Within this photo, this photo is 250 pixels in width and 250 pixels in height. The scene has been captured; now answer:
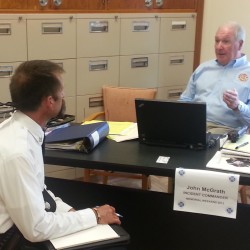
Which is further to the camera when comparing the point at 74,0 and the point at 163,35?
the point at 163,35

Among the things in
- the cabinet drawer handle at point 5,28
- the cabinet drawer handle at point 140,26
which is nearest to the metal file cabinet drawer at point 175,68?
the cabinet drawer handle at point 140,26

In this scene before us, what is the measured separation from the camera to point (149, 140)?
2072 millimetres

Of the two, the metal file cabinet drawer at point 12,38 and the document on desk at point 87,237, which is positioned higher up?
the metal file cabinet drawer at point 12,38

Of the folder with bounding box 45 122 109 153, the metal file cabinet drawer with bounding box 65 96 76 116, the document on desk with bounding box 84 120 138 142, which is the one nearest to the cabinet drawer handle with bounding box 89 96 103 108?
the metal file cabinet drawer with bounding box 65 96 76 116

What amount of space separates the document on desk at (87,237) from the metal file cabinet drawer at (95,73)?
1.88 metres

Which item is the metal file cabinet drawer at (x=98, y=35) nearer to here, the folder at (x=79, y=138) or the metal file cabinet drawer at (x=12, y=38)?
the metal file cabinet drawer at (x=12, y=38)

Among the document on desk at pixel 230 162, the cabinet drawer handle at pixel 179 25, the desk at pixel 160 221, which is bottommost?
the desk at pixel 160 221

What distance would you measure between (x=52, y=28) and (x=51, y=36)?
0.06 metres

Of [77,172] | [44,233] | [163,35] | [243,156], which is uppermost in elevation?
[163,35]

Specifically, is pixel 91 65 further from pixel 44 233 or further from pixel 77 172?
pixel 44 233

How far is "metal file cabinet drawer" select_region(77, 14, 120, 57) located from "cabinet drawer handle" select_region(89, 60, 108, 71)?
0.05 m

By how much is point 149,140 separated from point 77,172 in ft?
5.21

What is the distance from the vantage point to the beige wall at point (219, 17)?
11.8 feet

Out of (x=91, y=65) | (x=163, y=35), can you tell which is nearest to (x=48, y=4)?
(x=91, y=65)
